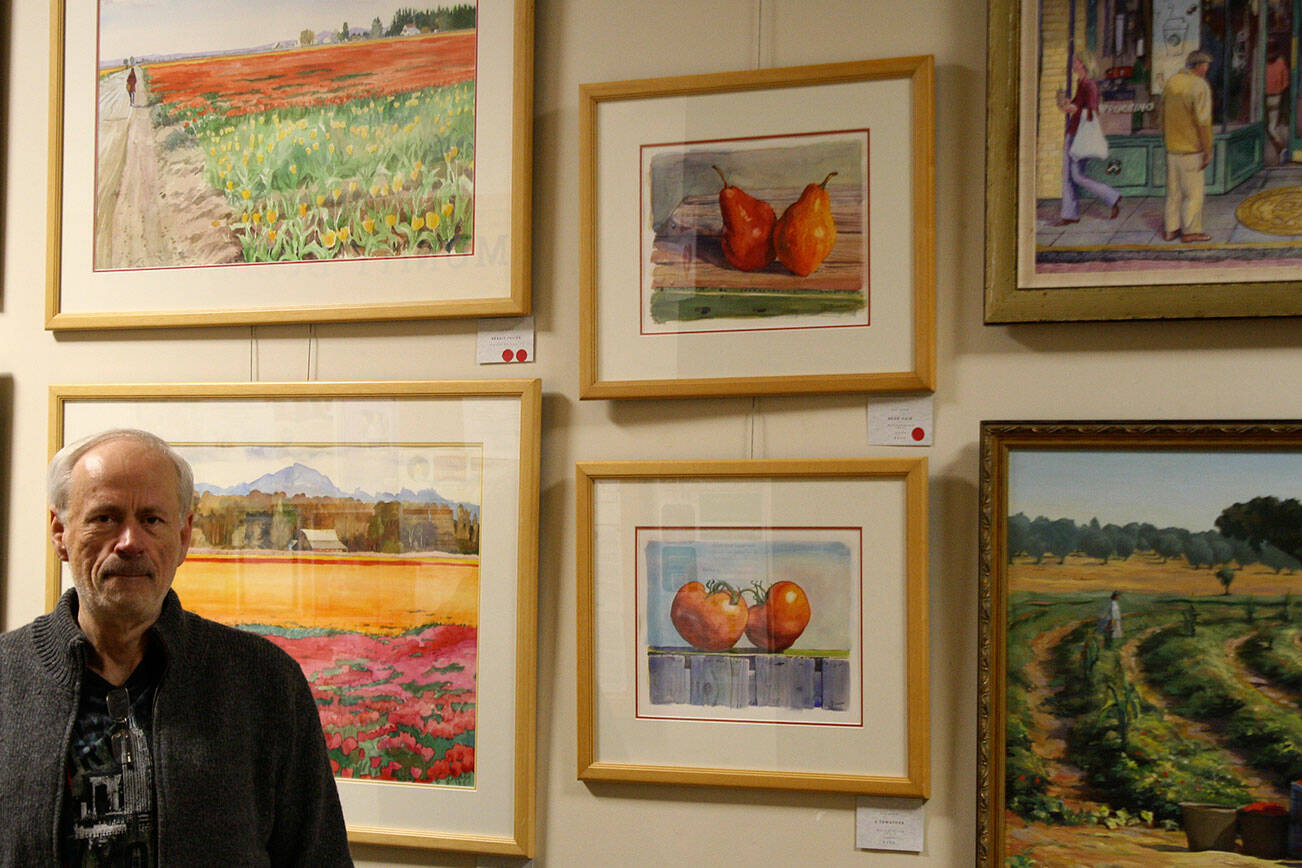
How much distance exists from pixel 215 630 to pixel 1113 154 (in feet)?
4.57

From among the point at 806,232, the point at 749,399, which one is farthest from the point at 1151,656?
the point at 806,232

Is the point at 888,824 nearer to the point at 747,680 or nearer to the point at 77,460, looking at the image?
the point at 747,680

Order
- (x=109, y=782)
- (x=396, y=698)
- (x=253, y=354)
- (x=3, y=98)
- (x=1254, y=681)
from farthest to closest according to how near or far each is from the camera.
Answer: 1. (x=3, y=98)
2. (x=253, y=354)
3. (x=396, y=698)
4. (x=1254, y=681)
5. (x=109, y=782)

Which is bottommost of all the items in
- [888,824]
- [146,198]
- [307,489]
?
[888,824]

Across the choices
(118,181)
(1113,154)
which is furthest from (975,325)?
(118,181)

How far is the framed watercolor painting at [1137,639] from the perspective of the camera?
1.39m

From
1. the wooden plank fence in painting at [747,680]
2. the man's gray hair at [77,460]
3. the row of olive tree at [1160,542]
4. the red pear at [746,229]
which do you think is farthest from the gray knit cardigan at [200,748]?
the row of olive tree at [1160,542]

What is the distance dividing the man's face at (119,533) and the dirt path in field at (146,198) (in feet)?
2.03

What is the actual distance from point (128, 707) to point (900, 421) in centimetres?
110

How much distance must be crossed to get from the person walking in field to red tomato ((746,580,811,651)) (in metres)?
0.41

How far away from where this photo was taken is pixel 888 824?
1519mm

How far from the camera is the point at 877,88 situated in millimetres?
1555

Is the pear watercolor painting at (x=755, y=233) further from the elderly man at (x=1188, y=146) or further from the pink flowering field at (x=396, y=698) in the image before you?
the pink flowering field at (x=396, y=698)

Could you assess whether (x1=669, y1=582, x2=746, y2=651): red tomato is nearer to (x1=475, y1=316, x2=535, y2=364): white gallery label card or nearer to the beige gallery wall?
the beige gallery wall
